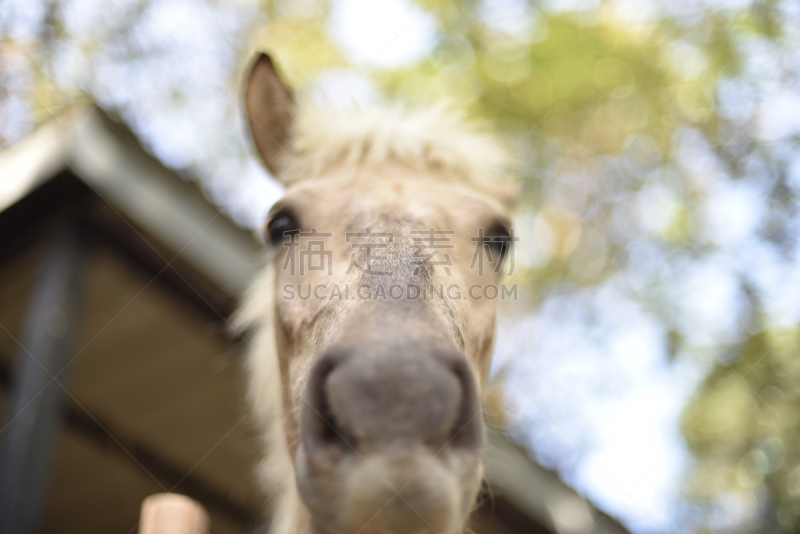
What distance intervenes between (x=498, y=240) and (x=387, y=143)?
0.60m

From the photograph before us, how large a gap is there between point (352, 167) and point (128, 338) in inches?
92.5

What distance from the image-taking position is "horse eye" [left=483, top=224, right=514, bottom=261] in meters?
2.14

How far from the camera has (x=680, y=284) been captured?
816 cm

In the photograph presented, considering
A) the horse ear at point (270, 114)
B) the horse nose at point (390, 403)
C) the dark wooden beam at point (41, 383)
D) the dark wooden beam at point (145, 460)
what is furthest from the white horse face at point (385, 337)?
the dark wooden beam at point (145, 460)

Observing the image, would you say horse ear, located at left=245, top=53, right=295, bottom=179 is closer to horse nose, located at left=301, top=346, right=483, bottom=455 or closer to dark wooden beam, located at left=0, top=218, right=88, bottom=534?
dark wooden beam, located at left=0, top=218, right=88, bottom=534

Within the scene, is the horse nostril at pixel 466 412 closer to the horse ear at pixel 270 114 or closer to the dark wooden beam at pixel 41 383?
the horse ear at pixel 270 114

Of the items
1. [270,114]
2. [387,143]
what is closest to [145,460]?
[270,114]

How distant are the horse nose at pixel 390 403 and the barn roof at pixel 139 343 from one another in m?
1.34

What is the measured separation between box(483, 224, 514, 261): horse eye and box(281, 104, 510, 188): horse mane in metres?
0.35

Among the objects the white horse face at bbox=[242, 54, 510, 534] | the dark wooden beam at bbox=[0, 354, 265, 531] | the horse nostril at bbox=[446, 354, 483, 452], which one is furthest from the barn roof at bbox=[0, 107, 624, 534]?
the horse nostril at bbox=[446, 354, 483, 452]

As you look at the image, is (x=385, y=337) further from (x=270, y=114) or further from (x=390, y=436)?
(x=270, y=114)

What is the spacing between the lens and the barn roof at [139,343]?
9.80 ft

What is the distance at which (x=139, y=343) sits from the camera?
3.97m

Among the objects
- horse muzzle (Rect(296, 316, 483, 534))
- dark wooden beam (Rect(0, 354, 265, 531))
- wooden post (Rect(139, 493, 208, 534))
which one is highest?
horse muzzle (Rect(296, 316, 483, 534))
